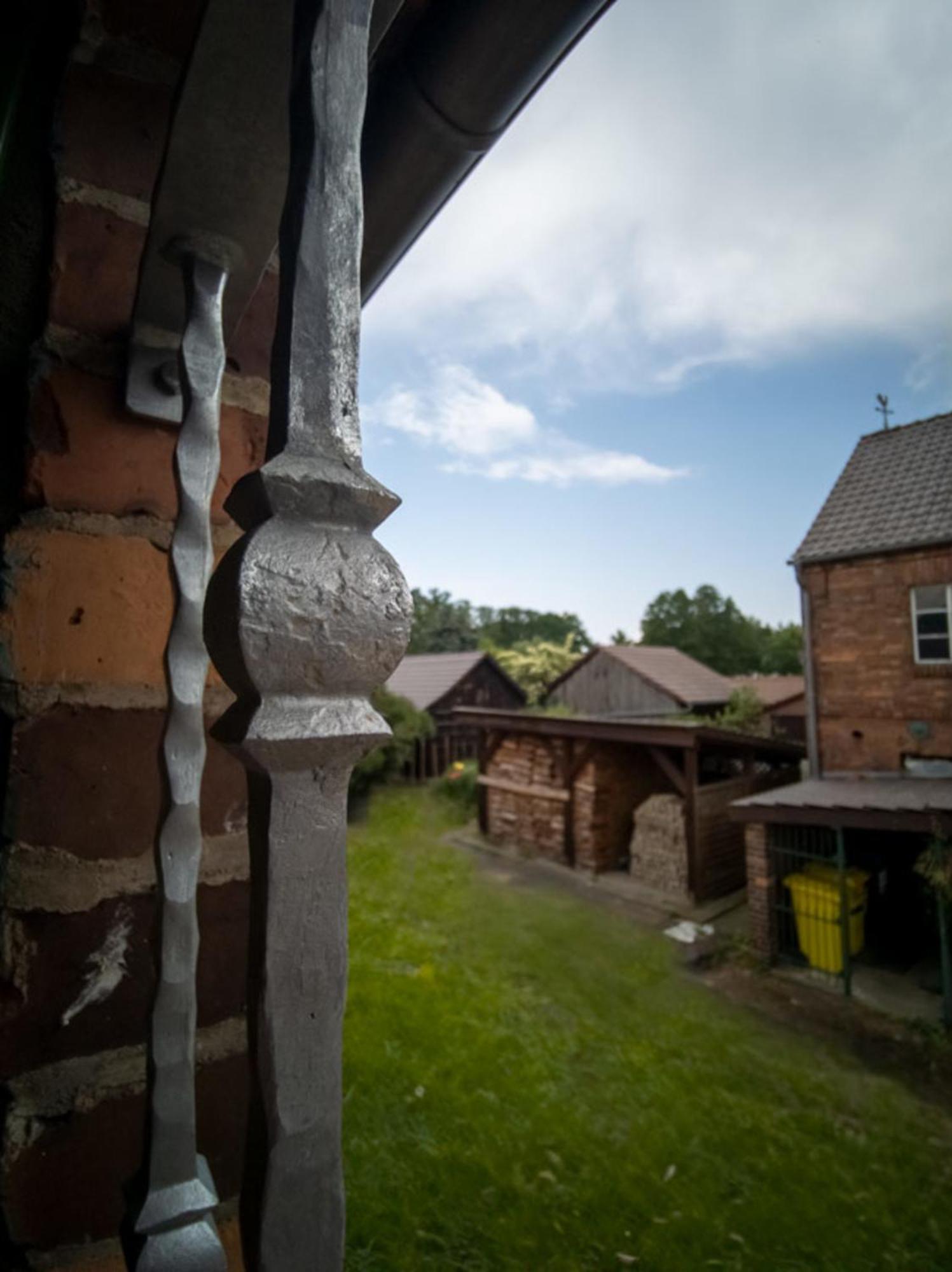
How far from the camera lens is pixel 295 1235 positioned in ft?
1.43

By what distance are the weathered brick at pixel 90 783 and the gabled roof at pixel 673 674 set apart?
26137mm

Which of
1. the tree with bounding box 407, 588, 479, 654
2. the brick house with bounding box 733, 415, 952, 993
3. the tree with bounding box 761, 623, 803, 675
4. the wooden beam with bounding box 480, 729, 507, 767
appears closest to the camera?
the brick house with bounding box 733, 415, 952, 993

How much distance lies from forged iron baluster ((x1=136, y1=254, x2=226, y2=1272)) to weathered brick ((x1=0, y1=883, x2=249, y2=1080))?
0.14m

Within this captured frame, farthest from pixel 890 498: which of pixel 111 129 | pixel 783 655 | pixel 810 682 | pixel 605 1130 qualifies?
pixel 783 655

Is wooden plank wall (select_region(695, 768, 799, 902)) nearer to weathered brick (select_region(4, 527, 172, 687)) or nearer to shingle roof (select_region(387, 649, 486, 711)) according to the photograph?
weathered brick (select_region(4, 527, 172, 687))

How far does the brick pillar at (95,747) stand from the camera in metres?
0.86

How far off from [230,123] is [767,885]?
9.96 meters

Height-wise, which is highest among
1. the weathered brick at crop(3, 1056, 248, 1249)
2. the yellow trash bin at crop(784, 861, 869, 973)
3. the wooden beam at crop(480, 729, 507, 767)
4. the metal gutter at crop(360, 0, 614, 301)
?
the metal gutter at crop(360, 0, 614, 301)

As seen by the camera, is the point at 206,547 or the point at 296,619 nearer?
the point at 296,619

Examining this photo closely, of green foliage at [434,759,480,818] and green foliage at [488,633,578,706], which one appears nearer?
green foliage at [434,759,480,818]

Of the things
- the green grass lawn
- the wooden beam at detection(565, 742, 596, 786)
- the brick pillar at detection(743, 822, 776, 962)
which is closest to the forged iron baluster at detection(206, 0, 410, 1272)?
the green grass lawn

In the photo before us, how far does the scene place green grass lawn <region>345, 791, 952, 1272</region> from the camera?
3.47 metres

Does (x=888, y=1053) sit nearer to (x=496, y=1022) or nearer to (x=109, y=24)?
(x=496, y=1022)

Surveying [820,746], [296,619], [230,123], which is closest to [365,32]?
[230,123]
